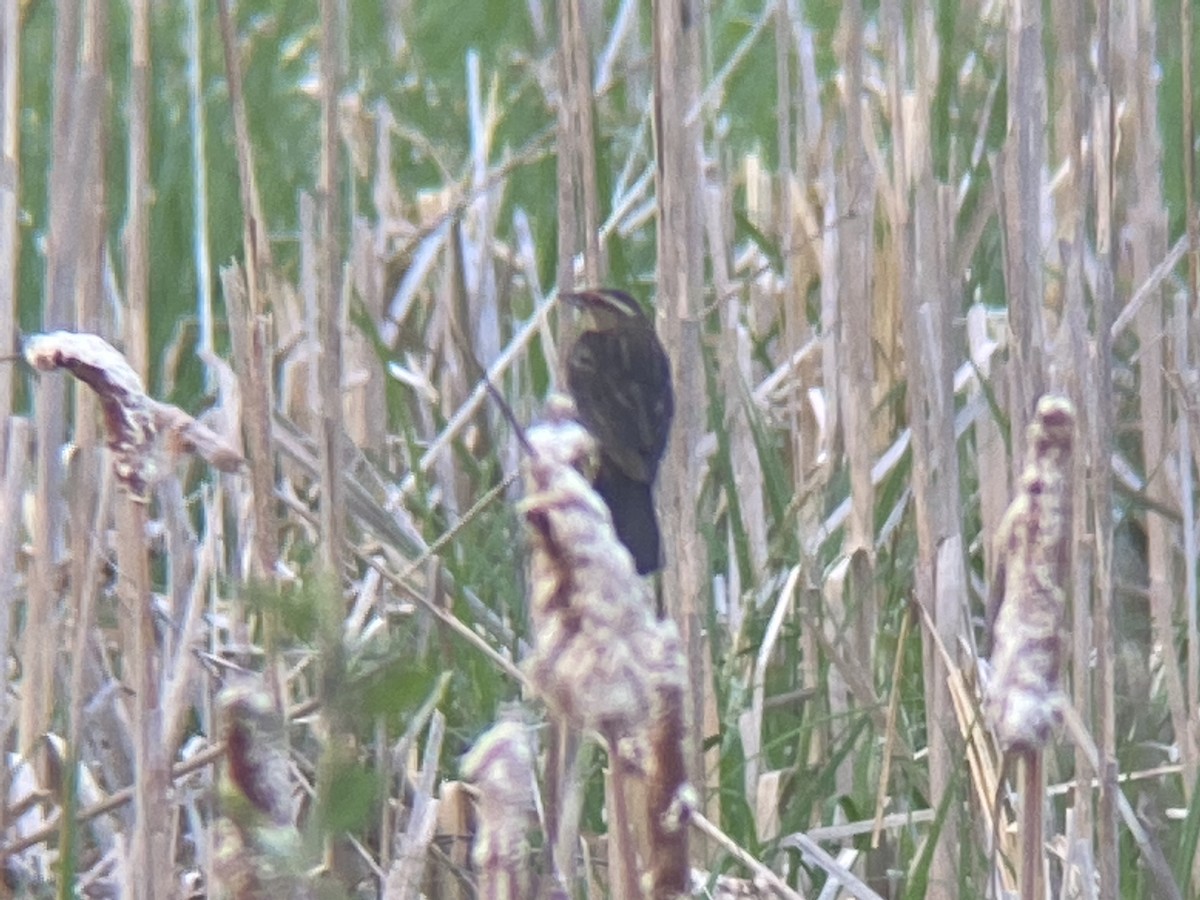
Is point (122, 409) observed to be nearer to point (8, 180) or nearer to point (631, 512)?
point (631, 512)

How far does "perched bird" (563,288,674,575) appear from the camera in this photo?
640mm

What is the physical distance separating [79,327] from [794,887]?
1.88 feet

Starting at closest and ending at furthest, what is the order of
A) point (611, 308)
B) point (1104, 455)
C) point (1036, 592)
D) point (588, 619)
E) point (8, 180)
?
point (588, 619), point (1036, 592), point (611, 308), point (1104, 455), point (8, 180)

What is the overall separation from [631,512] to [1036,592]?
0.15 metres

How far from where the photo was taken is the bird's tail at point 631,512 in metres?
0.65

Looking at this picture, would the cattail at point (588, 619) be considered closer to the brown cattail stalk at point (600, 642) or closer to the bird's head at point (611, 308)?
the brown cattail stalk at point (600, 642)

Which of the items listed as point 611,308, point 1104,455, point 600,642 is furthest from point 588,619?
point 1104,455

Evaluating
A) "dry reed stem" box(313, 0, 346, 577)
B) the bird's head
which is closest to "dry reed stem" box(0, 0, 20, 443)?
"dry reed stem" box(313, 0, 346, 577)

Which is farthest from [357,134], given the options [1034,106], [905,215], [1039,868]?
[1039,868]

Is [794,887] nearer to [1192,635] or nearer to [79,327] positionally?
[1192,635]

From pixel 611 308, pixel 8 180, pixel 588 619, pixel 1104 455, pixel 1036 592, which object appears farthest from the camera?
pixel 8 180

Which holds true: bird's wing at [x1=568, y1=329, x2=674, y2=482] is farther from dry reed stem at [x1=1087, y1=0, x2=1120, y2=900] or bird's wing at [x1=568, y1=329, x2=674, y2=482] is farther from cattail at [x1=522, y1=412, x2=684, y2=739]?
dry reed stem at [x1=1087, y1=0, x2=1120, y2=900]

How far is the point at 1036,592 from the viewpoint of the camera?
22.8 inches

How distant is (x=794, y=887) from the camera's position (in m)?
1.16
